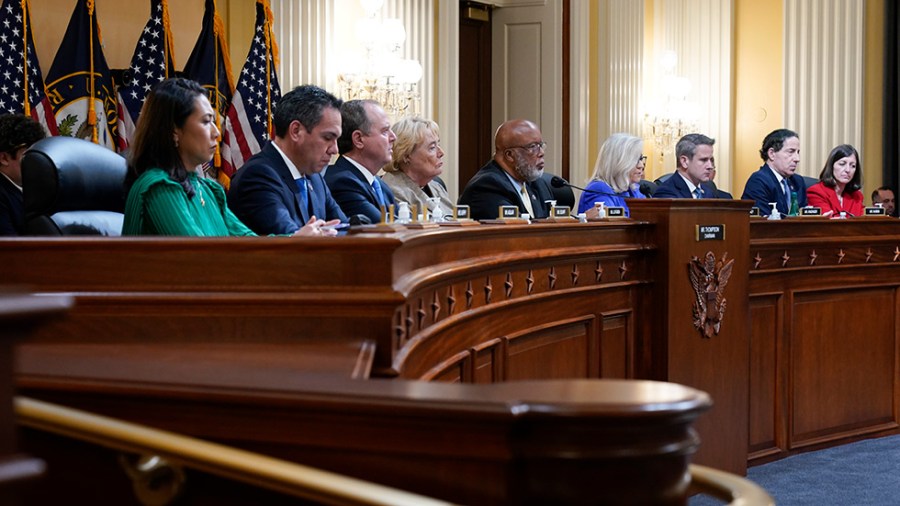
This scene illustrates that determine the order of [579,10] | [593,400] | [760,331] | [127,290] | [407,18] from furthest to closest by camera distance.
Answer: [579,10] < [407,18] < [760,331] < [127,290] < [593,400]

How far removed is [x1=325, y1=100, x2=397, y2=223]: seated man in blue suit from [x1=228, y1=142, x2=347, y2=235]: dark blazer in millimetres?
684

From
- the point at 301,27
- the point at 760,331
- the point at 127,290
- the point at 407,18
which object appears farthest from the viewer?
the point at 407,18

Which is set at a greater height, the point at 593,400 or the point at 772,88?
the point at 772,88

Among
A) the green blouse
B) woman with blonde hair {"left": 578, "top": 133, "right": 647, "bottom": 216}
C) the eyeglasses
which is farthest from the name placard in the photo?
woman with blonde hair {"left": 578, "top": 133, "right": 647, "bottom": 216}

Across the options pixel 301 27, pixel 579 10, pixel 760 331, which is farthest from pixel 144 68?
pixel 579 10

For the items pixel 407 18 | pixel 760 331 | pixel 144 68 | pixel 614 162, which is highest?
pixel 407 18

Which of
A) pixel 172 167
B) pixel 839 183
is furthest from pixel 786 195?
pixel 172 167

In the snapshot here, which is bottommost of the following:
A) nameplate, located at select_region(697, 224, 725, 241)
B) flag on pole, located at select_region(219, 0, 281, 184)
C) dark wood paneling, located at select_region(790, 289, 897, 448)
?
dark wood paneling, located at select_region(790, 289, 897, 448)

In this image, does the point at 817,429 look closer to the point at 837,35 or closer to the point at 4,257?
the point at 4,257

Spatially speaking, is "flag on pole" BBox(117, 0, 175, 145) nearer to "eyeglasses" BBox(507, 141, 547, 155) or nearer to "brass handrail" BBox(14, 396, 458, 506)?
"eyeglasses" BBox(507, 141, 547, 155)

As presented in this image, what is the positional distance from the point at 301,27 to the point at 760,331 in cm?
367

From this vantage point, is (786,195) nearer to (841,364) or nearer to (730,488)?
(841,364)

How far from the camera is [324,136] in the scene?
4145 millimetres

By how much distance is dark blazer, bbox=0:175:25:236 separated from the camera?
456 centimetres
